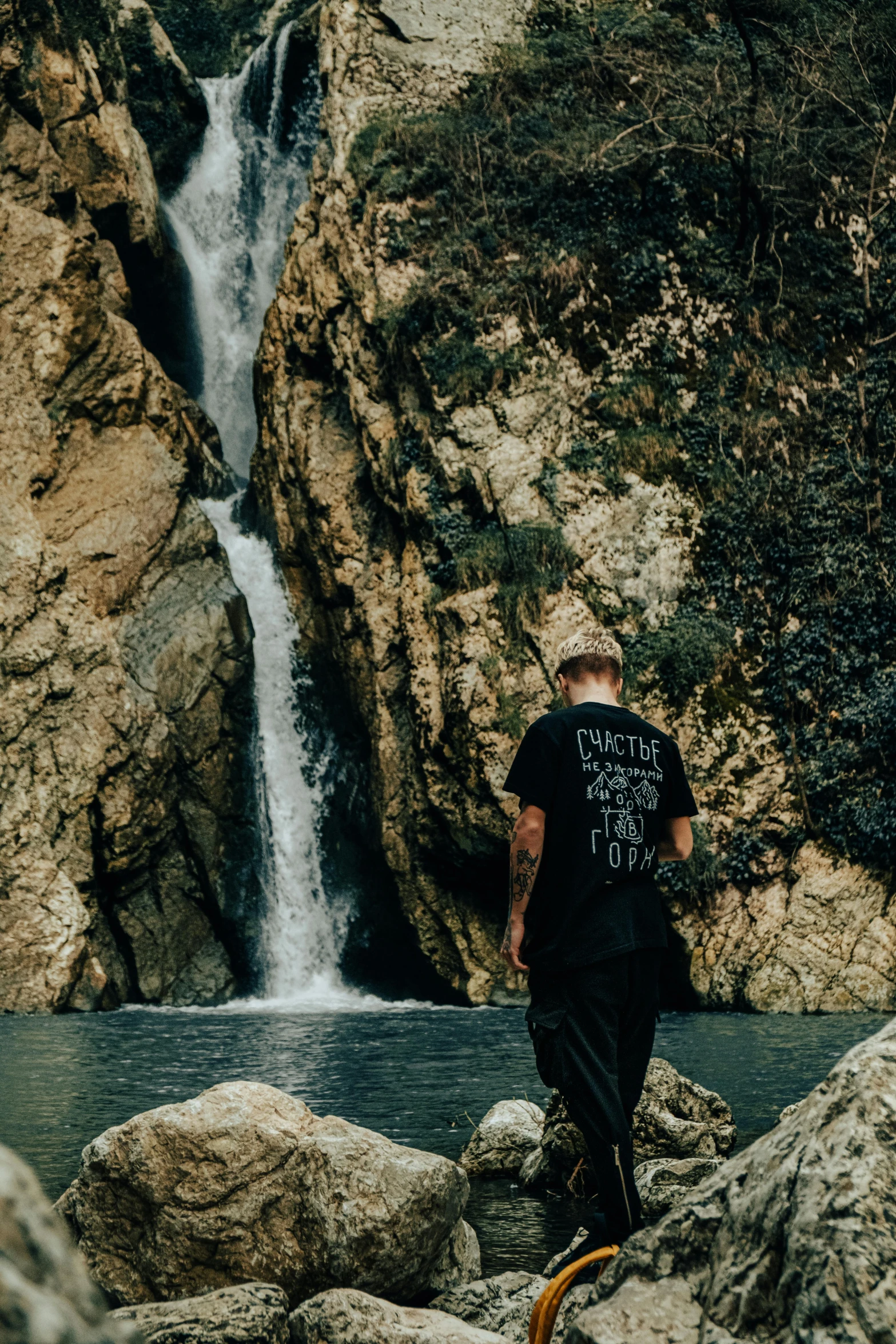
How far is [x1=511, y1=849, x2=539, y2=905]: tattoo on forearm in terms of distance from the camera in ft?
11.0

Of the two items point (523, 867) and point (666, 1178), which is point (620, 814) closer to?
point (523, 867)

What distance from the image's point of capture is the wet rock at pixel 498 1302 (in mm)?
3545

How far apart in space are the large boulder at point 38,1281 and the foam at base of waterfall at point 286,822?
561 inches

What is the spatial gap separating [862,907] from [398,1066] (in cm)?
636

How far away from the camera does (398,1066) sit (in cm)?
871

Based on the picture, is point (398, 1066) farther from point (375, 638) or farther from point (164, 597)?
point (164, 597)

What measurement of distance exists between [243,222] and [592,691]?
22912 mm

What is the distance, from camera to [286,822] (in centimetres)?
1723

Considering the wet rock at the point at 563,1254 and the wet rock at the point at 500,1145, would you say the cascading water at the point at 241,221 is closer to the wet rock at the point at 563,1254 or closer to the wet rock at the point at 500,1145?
the wet rock at the point at 500,1145

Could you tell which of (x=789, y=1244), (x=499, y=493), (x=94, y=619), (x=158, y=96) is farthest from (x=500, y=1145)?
(x=158, y=96)

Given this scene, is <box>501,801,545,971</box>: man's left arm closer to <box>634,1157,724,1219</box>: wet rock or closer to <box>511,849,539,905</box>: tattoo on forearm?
<box>511,849,539,905</box>: tattoo on forearm

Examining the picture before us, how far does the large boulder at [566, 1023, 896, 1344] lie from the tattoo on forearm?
47.9 inches

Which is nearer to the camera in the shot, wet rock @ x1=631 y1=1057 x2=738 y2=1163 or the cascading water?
wet rock @ x1=631 y1=1057 x2=738 y2=1163

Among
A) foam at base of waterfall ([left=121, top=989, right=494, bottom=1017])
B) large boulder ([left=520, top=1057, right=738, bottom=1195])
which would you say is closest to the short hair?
large boulder ([left=520, top=1057, right=738, bottom=1195])
